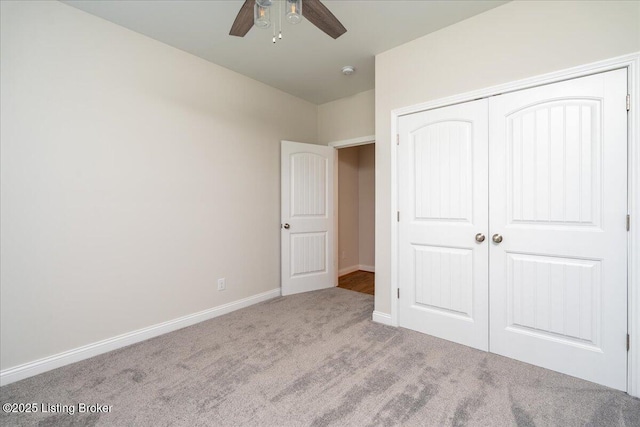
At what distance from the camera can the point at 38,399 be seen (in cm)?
169

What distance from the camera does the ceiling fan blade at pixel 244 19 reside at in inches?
61.3

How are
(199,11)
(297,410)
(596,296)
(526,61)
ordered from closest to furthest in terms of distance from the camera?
(297,410) < (596,296) < (526,61) < (199,11)

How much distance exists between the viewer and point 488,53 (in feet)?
7.13

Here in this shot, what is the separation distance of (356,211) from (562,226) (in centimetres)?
359

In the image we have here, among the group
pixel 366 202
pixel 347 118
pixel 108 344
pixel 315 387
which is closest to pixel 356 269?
pixel 366 202

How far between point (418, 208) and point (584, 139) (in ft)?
3.87

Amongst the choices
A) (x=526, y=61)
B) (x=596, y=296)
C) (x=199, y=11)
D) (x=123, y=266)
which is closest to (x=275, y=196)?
(x=123, y=266)

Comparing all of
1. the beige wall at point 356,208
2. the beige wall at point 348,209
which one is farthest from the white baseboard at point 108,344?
the beige wall at point 356,208

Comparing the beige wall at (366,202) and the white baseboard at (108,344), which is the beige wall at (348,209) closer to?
the beige wall at (366,202)

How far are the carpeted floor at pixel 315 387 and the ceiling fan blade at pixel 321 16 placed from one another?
2258mm

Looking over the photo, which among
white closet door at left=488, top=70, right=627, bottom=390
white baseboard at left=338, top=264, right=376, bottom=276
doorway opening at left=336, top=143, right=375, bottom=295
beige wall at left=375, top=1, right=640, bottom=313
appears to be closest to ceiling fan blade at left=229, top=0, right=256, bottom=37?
beige wall at left=375, top=1, right=640, bottom=313

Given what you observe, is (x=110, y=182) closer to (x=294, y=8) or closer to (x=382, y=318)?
(x=294, y=8)

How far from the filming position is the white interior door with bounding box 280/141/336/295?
368 cm

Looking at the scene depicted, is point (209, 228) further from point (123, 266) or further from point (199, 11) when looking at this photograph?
point (199, 11)
